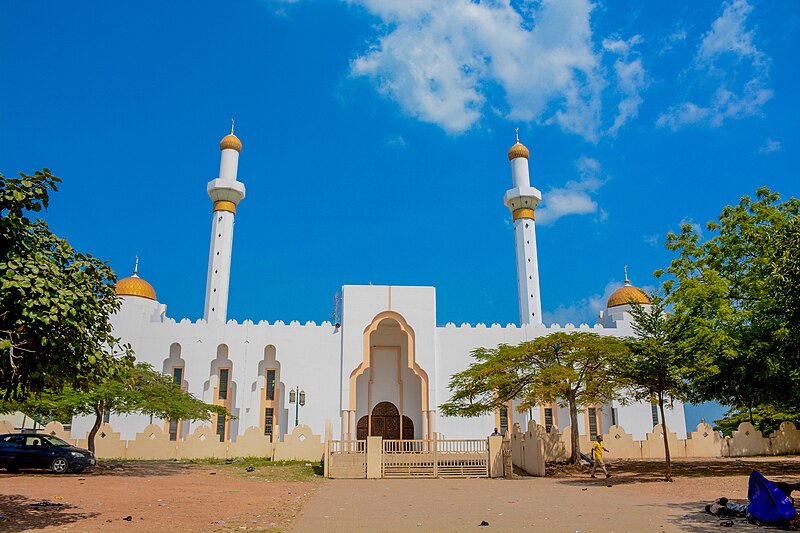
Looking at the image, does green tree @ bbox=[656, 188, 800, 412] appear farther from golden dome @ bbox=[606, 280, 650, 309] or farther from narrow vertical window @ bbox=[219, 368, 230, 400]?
narrow vertical window @ bbox=[219, 368, 230, 400]

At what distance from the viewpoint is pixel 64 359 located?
8984mm

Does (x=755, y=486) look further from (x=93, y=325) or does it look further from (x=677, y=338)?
(x=93, y=325)

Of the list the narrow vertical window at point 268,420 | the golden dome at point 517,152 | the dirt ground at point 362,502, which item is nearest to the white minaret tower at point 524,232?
the golden dome at point 517,152

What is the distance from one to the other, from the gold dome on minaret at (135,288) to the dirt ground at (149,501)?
15.9 metres

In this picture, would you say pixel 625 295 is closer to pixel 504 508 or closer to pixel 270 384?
pixel 270 384

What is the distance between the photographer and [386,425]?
106ft

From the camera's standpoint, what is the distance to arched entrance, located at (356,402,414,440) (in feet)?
106

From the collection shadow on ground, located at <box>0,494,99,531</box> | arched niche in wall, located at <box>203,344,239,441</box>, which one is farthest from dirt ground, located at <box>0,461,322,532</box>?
arched niche in wall, located at <box>203,344,239,441</box>

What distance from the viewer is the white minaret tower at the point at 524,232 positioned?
37.4m

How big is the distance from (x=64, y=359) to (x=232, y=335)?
925 inches

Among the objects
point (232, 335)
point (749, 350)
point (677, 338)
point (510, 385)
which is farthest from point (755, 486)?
point (232, 335)

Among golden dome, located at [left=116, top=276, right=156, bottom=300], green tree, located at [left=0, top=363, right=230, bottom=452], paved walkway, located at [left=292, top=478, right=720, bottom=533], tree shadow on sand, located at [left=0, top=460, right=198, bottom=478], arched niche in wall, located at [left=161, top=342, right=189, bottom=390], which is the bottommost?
paved walkway, located at [left=292, top=478, right=720, bottom=533]

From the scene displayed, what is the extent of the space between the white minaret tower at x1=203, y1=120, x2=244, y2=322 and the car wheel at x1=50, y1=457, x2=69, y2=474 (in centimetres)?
1664

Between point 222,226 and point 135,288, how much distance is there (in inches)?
248
